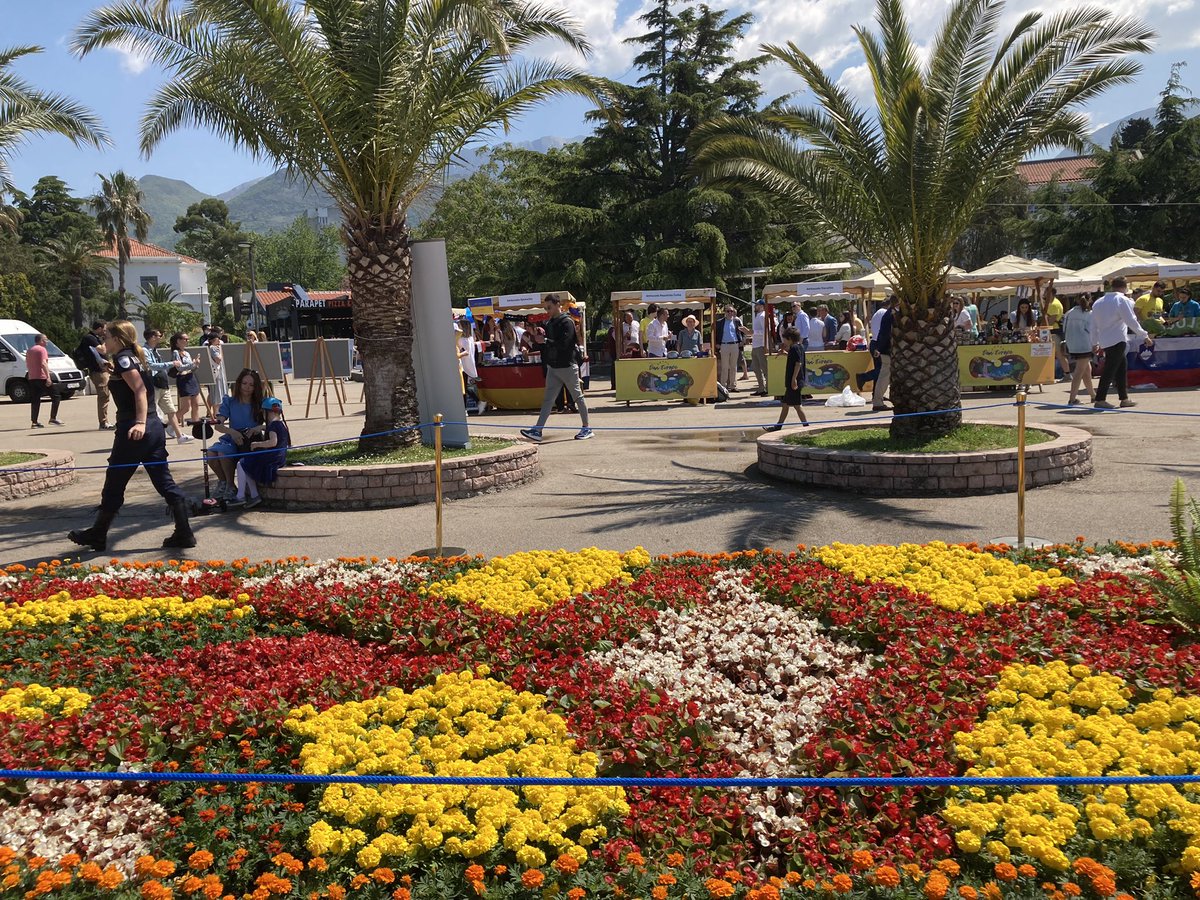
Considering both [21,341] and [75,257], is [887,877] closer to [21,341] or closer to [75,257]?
[21,341]

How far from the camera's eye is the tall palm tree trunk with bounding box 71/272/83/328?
5712 cm

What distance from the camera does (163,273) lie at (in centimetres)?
8106

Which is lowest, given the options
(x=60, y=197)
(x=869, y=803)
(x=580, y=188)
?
(x=869, y=803)

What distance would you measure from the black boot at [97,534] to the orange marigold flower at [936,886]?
718 cm

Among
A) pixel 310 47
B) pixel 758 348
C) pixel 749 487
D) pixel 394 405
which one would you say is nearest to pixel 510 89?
pixel 310 47

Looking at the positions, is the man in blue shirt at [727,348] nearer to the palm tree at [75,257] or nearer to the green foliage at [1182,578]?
the green foliage at [1182,578]

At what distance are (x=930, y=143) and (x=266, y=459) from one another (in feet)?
24.5

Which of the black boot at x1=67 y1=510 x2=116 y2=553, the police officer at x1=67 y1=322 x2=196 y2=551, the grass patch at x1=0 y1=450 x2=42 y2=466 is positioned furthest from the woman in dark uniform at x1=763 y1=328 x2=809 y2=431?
the grass patch at x1=0 y1=450 x2=42 y2=466

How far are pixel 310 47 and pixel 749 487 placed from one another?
6.53 m

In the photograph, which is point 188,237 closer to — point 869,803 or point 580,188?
point 580,188

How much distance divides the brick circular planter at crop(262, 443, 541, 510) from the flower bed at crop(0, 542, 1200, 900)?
297 centimetres

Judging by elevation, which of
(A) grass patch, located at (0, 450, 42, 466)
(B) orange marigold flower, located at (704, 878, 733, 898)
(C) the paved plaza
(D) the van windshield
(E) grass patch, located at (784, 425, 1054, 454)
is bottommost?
(B) orange marigold flower, located at (704, 878, 733, 898)

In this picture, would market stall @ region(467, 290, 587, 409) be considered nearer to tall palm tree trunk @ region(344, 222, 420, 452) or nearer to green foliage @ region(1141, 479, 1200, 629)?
tall palm tree trunk @ region(344, 222, 420, 452)

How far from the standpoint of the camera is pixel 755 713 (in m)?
4.31
